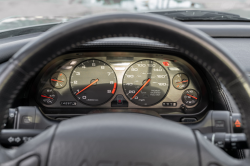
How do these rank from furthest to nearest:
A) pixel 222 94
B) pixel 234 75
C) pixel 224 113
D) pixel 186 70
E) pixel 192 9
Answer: pixel 186 70 → pixel 192 9 → pixel 222 94 → pixel 224 113 → pixel 234 75

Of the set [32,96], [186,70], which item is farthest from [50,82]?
[186,70]

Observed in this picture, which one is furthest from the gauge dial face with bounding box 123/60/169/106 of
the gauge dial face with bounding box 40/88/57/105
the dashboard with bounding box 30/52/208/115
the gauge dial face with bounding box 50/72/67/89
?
the gauge dial face with bounding box 40/88/57/105

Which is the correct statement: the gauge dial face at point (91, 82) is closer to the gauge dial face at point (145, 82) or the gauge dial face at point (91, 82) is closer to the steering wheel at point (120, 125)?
the gauge dial face at point (145, 82)

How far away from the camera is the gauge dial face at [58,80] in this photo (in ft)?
9.13

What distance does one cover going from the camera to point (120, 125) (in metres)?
0.98

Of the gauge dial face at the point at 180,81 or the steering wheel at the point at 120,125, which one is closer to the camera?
the steering wheel at the point at 120,125

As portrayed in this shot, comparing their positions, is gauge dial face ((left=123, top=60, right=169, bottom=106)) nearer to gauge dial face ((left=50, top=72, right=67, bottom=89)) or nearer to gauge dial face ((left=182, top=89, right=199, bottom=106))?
gauge dial face ((left=182, top=89, right=199, bottom=106))

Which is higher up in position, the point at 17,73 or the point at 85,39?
the point at 85,39

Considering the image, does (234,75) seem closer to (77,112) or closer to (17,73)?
(17,73)

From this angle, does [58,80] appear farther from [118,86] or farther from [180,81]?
[180,81]

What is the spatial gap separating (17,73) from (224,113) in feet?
5.17

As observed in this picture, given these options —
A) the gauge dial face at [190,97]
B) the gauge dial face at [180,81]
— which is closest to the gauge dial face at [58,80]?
the gauge dial face at [180,81]

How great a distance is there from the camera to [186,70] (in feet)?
9.04

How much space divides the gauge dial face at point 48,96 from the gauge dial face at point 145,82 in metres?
0.81
